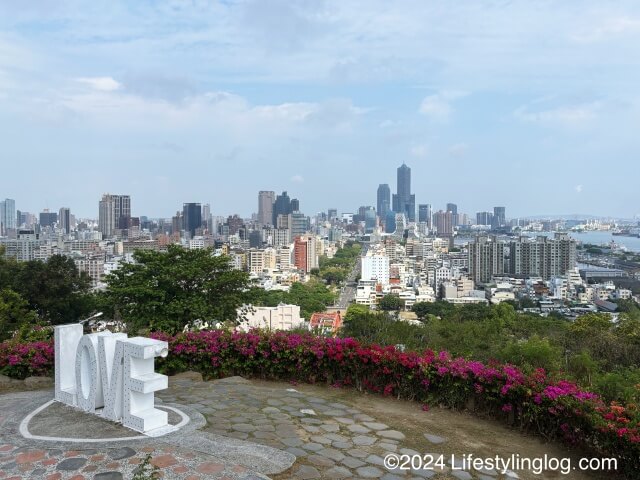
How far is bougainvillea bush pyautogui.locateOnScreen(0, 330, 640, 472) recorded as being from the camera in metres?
3.21

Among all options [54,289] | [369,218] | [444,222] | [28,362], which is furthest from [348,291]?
[369,218]

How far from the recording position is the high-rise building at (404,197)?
18536 centimetres

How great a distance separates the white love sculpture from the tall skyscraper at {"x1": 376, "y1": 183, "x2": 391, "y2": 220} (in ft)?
620

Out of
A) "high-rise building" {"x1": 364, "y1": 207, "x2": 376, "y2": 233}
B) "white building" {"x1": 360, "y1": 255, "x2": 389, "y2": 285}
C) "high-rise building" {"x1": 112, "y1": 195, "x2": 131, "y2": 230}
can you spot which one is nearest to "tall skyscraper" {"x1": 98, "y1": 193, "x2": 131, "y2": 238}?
"high-rise building" {"x1": 112, "y1": 195, "x2": 131, "y2": 230}

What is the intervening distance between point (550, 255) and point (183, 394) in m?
70.3

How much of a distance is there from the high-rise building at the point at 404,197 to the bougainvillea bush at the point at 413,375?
182 meters

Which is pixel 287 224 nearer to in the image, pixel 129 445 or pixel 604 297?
pixel 604 297

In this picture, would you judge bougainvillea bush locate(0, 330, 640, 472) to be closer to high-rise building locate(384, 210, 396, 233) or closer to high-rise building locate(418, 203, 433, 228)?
high-rise building locate(384, 210, 396, 233)

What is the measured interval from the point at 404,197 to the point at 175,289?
183109 millimetres

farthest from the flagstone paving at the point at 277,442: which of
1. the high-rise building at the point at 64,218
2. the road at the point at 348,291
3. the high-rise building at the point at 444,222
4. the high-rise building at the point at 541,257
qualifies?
the high-rise building at the point at 444,222

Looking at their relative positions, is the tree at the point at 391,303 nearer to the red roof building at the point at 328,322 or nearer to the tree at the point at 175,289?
the red roof building at the point at 328,322

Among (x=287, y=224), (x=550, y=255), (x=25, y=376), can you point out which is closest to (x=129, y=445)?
(x=25, y=376)

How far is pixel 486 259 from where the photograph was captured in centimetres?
6938

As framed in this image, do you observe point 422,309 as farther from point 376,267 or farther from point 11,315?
point 11,315
